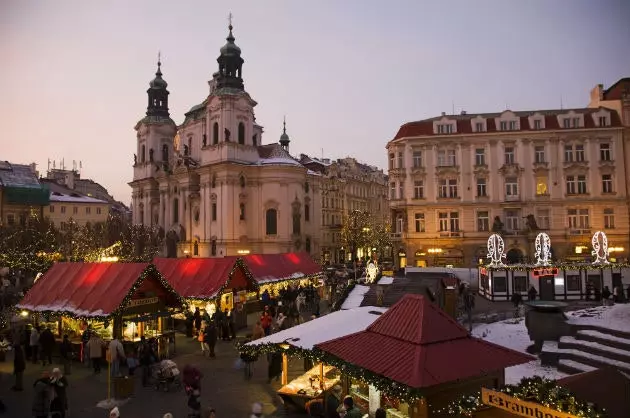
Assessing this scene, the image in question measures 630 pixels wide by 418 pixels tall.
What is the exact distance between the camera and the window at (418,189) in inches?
1828

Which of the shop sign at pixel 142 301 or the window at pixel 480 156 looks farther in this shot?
the window at pixel 480 156

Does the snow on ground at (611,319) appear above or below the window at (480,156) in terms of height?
below

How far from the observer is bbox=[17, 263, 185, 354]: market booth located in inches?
720

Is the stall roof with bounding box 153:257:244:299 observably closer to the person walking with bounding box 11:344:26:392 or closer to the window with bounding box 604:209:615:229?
the person walking with bounding box 11:344:26:392

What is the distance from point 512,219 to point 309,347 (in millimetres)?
37531

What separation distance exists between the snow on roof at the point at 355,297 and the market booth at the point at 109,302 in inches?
268

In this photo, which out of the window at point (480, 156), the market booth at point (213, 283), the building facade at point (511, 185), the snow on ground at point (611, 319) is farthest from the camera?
the window at point (480, 156)

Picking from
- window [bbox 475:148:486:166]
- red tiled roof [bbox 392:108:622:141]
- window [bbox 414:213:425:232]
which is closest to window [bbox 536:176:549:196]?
red tiled roof [bbox 392:108:622:141]

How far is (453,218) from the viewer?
4584 centimetres

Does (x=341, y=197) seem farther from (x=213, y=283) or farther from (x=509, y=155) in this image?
(x=213, y=283)

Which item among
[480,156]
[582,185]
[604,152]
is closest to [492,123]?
[480,156]

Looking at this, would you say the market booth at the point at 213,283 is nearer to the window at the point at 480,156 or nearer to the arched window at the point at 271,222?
the window at the point at 480,156

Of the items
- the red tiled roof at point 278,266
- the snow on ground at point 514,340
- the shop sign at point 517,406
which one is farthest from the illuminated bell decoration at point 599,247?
the shop sign at point 517,406

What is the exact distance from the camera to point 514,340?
1939 cm
